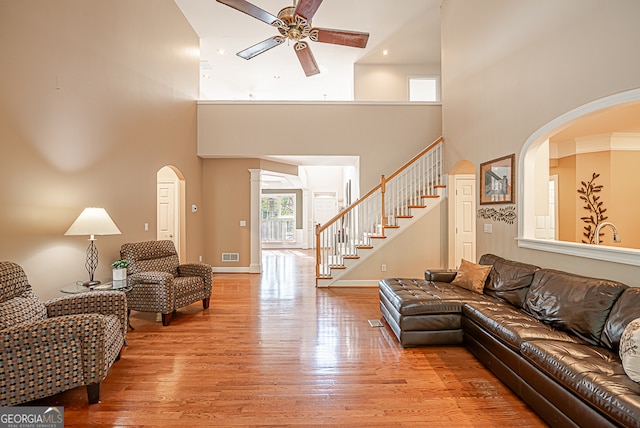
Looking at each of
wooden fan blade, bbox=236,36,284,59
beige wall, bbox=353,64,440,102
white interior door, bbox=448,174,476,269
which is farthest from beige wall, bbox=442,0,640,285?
wooden fan blade, bbox=236,36,284,59

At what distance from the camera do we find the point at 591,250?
2.74m

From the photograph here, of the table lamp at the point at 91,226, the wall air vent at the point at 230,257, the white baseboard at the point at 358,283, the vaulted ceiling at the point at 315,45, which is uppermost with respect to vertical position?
the vaulted ceiling at the point at 315,45

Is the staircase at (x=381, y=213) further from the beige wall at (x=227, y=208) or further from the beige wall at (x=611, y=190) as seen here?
the beige wall at (x=227, y=208)

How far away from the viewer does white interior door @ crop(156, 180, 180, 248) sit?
6328mm

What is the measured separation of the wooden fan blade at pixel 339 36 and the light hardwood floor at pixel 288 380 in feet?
11.9

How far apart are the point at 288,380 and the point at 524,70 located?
13.3 feet

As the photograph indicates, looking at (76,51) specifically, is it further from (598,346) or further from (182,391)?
(598,346)

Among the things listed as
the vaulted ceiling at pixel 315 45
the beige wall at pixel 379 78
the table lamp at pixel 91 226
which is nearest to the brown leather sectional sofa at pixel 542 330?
the table lamp at pixel 91 226

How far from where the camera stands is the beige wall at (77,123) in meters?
2.81

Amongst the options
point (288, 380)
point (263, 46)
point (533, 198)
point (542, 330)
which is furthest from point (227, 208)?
point (542, 330)

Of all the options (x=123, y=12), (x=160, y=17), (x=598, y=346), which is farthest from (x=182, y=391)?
(x=160, y=17)

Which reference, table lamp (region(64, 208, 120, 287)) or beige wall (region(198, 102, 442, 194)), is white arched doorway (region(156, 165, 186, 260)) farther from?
table lamp (region(64, 208, 120, 287))

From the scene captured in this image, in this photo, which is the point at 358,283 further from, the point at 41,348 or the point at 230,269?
the point at 41,348

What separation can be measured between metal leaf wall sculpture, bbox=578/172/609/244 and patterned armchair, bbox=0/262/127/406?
631cm
